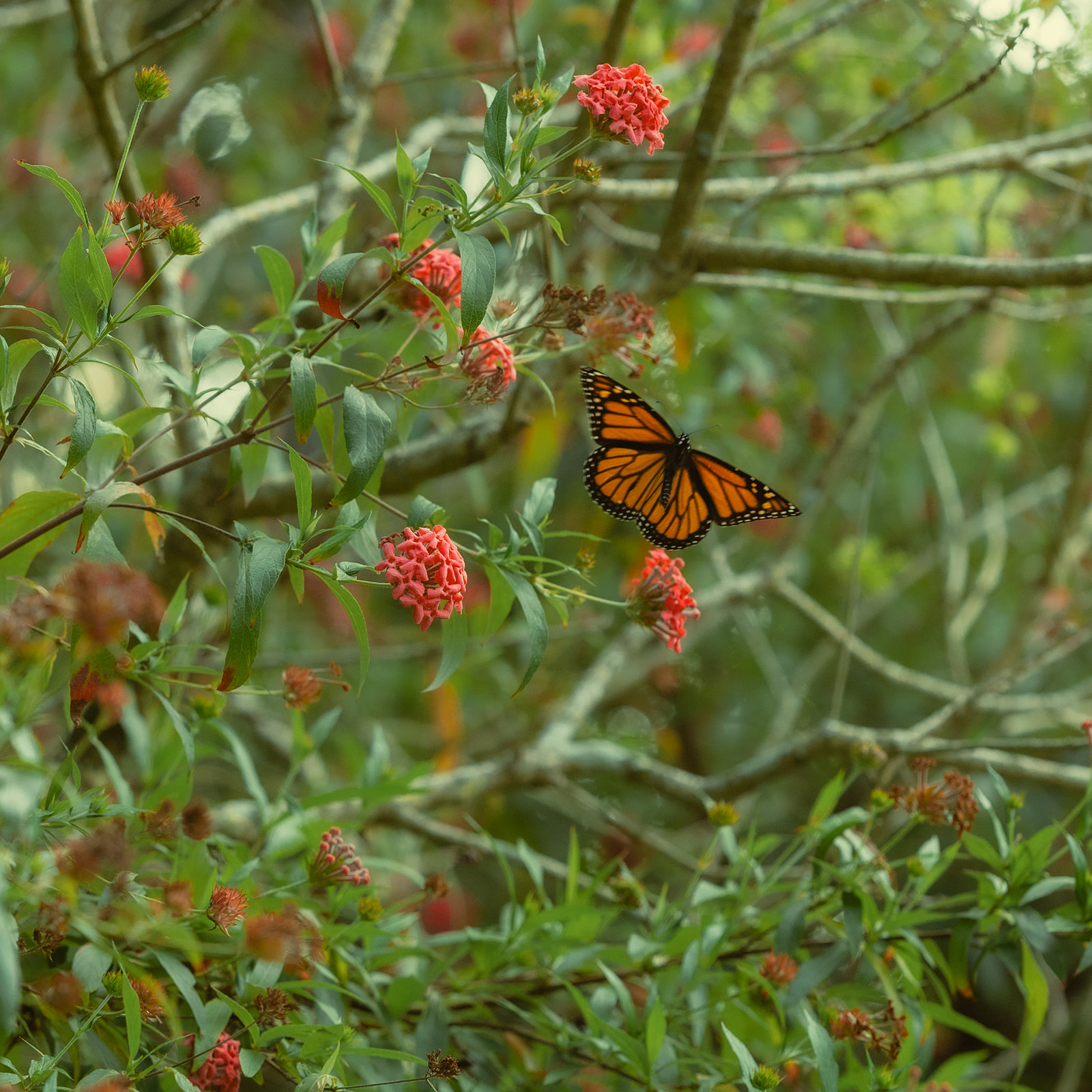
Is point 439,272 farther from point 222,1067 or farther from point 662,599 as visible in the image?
point 222,1067

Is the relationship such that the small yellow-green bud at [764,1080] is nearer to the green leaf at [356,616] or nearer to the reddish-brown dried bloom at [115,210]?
the green leaf at [356,616]

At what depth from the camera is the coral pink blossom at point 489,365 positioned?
1.28 m

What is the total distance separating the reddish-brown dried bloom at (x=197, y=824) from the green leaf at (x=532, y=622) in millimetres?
496

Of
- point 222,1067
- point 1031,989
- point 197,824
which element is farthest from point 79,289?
point 1031,989

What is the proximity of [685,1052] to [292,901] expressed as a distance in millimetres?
711

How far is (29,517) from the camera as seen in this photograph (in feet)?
3.68

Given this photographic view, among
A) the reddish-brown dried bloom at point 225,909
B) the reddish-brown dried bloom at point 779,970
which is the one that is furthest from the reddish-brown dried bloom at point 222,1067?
the reddish-brown dried bloom at point 779,970

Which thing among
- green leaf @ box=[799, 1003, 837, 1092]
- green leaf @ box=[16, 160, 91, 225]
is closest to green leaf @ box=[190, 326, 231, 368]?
green leaf @ box=[16, 160, 91, 225]

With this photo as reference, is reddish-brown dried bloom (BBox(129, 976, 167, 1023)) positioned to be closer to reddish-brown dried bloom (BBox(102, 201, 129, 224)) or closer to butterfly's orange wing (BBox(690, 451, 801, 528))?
reddish-brown dried bloom (BBox(102, 201, 129, 224))

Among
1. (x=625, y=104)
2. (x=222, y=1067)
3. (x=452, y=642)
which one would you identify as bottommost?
(x=222, y=1067)

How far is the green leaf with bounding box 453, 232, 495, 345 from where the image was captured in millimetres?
1083

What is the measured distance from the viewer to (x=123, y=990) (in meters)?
1.10

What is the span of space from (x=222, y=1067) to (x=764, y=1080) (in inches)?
27.0

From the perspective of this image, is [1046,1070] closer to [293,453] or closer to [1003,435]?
[1003,435]
